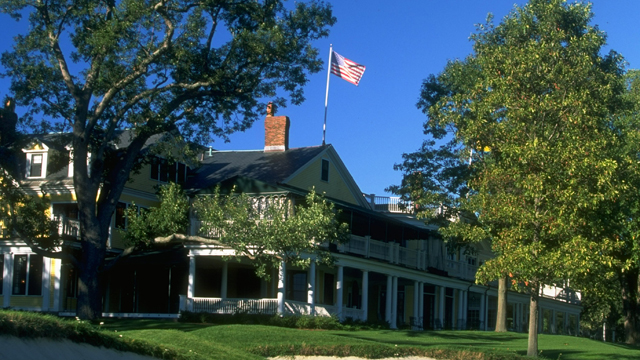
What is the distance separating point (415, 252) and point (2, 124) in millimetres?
20015

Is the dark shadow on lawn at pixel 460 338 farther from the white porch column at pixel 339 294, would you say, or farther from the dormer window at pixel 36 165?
the dormer window at pixel 36 165

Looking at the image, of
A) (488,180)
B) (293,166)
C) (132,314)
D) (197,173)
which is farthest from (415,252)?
(488,180)

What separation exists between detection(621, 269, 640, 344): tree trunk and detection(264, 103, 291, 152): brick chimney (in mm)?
18555

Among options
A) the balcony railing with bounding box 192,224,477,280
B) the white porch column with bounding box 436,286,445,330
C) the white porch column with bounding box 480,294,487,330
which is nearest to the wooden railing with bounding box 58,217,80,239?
the balcony railing with bounding box 192,224,477,280

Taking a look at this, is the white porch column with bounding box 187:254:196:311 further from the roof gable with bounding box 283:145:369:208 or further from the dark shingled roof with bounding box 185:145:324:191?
Result: the roof gable with bounding box 283:145:369:208

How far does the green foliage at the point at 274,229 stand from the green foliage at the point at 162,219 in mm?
1429

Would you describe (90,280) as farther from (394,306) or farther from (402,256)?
(402,256)

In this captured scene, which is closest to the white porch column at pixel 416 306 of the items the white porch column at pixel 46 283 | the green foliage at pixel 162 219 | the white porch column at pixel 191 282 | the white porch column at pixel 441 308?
the white porch column at pixel 441 308

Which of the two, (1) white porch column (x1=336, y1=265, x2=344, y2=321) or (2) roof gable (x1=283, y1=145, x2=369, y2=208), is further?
(2) roof gable (x1=283, y1=145, x2=369, y2=208)

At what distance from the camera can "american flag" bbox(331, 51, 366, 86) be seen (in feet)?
125

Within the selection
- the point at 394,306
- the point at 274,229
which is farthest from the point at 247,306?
the point at 394,306

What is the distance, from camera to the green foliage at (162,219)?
89.6 ft

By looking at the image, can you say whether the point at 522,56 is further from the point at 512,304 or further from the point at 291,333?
the point at 512,304

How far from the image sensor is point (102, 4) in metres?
26.3
